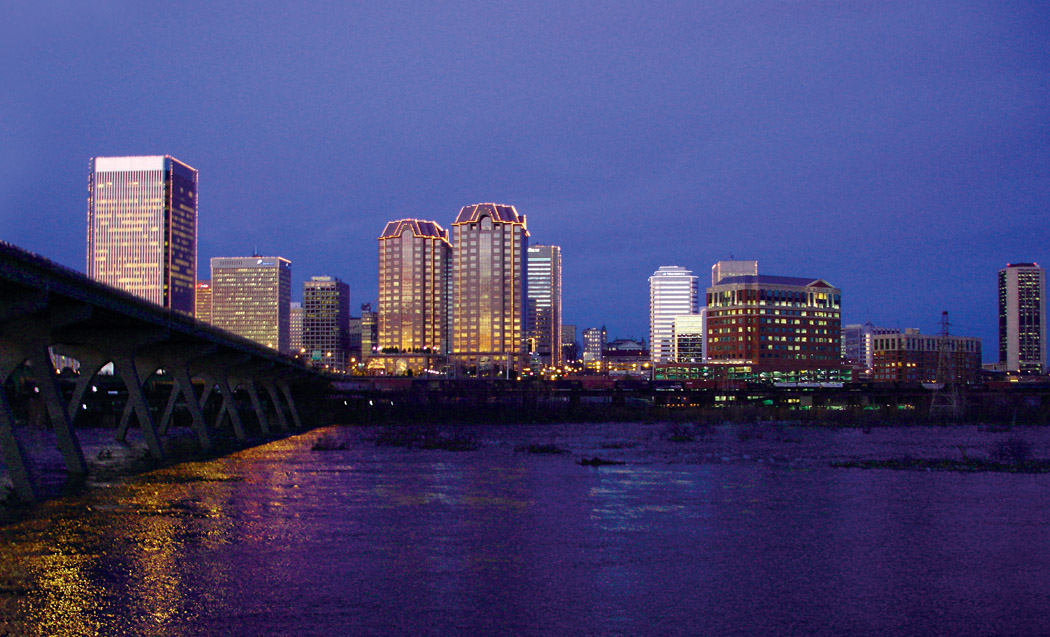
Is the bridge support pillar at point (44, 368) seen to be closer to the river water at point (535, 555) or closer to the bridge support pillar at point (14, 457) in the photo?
the river water at point (535, 555)

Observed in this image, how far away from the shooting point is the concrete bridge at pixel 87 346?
33938 millimetres

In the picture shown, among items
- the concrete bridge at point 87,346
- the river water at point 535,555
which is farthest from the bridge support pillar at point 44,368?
the river water at point 535,555

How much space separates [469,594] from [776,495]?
2057cm

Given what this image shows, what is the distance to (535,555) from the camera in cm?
2388

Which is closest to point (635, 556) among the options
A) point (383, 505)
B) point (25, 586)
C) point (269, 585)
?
point (269, 585)

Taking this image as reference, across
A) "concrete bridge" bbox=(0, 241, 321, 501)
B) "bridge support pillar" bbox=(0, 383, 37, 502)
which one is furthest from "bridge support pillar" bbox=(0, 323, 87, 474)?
"bridge support pillar" bbox=(0, 383, 37, 502)

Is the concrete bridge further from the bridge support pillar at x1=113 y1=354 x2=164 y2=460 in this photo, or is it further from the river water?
the river water

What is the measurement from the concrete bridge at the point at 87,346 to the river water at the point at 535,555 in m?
4.03

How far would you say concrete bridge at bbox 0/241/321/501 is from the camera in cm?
3394

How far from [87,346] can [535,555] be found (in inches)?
1777

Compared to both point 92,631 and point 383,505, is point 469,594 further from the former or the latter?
point 383,505

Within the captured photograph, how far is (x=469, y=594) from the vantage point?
1958 cm

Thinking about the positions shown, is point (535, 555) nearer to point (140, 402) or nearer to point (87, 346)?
point (140, 402)

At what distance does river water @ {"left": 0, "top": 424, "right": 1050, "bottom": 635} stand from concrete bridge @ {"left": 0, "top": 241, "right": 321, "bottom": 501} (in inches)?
159
